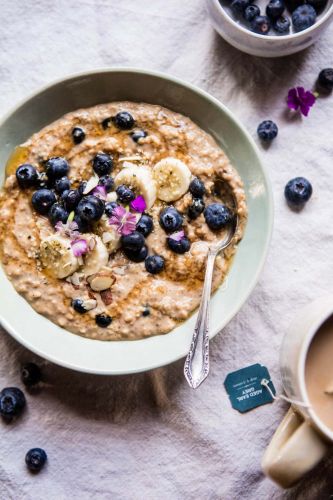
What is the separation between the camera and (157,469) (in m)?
2.23

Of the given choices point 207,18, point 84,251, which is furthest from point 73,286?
point 207,18

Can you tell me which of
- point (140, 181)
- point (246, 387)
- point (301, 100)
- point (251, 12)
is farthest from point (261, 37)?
point (246, 387)

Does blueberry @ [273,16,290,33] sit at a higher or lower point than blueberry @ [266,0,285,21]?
lower

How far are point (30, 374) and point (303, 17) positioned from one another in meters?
1.51

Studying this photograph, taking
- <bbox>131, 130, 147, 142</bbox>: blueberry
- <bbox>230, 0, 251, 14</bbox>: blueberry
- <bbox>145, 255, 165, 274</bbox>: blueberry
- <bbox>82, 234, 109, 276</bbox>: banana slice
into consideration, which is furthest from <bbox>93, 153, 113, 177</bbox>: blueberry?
<bbox>230, 0, 251, 14</bbox>: blueberry

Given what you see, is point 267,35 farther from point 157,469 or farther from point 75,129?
point 157,469

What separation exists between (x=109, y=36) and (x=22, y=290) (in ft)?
3.13

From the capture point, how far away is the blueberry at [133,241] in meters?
2.06

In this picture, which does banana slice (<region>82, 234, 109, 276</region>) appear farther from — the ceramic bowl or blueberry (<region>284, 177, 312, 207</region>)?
the ceramic bowl

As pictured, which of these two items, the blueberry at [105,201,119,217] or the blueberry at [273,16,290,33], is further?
the blueberry at [273,16,290,33]

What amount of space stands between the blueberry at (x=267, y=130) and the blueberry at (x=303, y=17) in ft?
1.10

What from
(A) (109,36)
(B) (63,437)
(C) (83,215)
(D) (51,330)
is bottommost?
(B) (63,437)

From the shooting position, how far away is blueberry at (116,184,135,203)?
2.09 metres

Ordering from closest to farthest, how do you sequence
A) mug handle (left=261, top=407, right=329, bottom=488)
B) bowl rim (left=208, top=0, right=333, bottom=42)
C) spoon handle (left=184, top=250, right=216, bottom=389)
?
mug handle (left=261, top=407, right=329, bottom=488), spoon handle (left=184, top=250, right=216, bottom=389), bowl rim (left=208, top=0, right=333, bottom=42)
